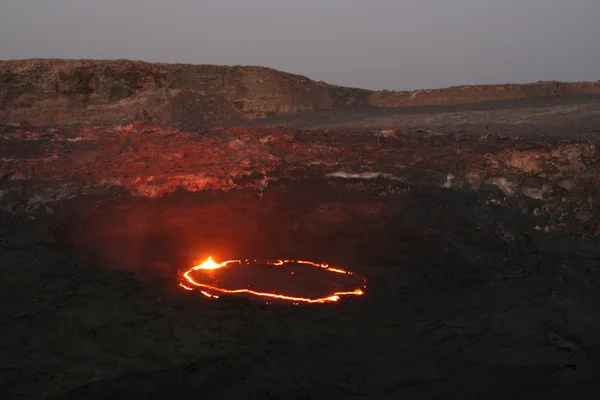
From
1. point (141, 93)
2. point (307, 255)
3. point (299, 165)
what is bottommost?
point (307, 255)

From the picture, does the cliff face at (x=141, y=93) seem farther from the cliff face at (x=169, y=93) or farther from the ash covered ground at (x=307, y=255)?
the ash covered ground at (x=307, y=255)

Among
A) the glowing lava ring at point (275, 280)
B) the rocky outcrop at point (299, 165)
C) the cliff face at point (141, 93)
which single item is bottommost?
the glowing lava ring at point (275, 280)

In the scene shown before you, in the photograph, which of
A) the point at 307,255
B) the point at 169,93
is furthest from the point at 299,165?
the point at 169,93

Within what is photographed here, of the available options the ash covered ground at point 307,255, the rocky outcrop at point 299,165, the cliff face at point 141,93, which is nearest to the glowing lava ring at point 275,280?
the ash covered ground at point 307,255

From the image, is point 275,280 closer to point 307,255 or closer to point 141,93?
point 307,255

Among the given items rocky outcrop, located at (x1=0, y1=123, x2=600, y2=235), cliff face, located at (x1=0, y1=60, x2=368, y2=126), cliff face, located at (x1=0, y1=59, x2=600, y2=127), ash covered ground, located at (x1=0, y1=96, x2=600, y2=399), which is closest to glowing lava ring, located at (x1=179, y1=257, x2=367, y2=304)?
ash covered ground, located at (x1=0, y1=96, x2=600, y2=399)

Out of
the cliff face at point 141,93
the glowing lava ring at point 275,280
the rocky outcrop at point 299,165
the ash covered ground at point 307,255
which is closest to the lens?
the ash covered ground at point 307,255

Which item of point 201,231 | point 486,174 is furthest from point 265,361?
point 486,174
